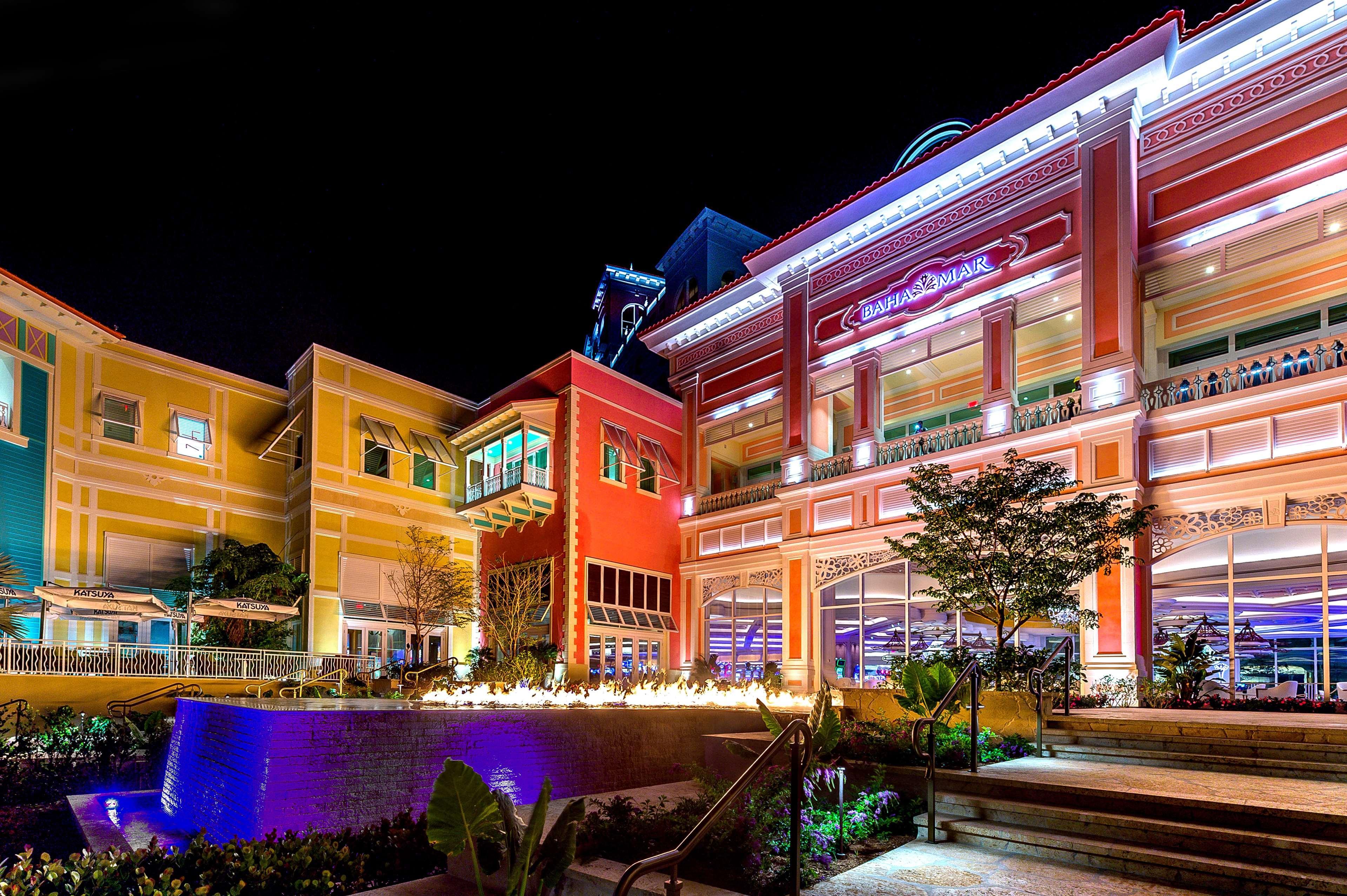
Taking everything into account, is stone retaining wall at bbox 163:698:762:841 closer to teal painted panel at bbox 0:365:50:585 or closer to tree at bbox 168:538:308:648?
tree at bbox 168:538:308:648

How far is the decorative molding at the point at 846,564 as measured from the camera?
750 inches

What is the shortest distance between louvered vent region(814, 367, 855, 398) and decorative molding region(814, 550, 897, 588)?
4.26 meters

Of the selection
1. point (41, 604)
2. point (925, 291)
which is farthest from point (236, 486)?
point (925, 291)

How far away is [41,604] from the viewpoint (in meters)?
19.7

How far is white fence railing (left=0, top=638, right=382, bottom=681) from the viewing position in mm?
16938

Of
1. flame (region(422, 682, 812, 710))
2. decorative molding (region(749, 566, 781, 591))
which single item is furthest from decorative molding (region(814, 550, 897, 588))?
flame (region(422, 682, 812, 710))

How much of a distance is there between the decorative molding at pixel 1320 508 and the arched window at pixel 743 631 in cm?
1190

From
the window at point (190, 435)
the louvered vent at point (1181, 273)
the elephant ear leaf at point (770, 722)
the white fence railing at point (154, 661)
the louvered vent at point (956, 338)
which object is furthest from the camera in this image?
the window at point (190, 435)

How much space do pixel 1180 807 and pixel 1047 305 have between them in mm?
14122

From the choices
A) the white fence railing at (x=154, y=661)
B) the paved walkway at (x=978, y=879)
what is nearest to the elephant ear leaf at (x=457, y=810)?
the paved walkway at (x=978, y=879)

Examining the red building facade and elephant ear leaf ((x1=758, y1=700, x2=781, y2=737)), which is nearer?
elephant ear leaf ((x1=758, y1=700, x2=781, y2=737))

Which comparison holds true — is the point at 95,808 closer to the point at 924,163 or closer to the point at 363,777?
the point at 363,777

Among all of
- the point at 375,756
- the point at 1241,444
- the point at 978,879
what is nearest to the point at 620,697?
the point at 375,756

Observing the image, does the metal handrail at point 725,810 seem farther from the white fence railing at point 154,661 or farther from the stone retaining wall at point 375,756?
the white fence railing at point 154,661
